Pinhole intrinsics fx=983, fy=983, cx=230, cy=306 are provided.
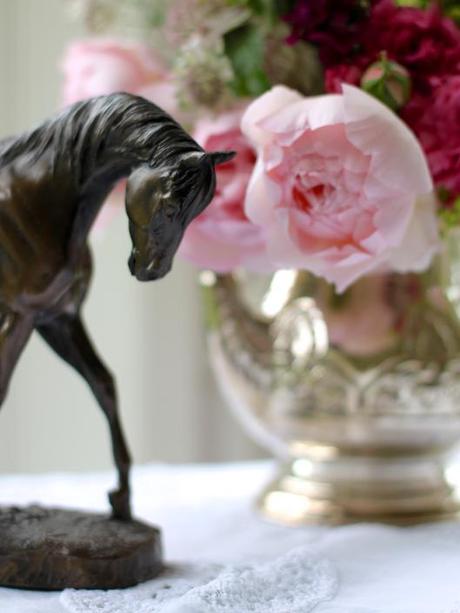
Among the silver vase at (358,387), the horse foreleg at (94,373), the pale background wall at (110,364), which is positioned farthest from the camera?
the pale background wall at (110,364)

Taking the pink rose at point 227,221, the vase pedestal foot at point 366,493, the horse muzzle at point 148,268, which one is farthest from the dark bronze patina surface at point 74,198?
the vase pedestal foot at point 366,493

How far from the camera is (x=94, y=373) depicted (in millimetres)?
523

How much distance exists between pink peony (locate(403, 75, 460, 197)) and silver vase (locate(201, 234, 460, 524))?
10 centimetres

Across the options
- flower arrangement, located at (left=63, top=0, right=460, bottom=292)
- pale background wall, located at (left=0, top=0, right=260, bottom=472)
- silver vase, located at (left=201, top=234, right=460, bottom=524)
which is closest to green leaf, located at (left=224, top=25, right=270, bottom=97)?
flower arrangement, located at (left=63, top=0, right=460, bottom=292)

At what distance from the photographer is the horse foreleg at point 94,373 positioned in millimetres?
516

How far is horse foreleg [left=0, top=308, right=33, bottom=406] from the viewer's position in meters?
0.47

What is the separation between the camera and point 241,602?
453 mm

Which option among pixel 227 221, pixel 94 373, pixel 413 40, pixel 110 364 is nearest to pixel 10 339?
pixel 94 373

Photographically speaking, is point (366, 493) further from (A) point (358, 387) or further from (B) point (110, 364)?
(B) point (110, 364)

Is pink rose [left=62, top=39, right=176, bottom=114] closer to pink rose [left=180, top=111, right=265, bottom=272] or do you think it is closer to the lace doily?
pink rose [left=180, top=111, right=265, bottom=272]

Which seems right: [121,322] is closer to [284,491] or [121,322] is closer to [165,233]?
[284,491]

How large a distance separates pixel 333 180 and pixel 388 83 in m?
0.08

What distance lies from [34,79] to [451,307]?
712 millimetres

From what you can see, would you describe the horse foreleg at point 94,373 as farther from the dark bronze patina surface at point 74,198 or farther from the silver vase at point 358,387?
the silver vase at point 358,387
